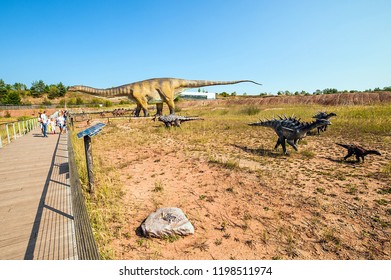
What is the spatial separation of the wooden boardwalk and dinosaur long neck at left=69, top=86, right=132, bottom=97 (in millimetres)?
8198

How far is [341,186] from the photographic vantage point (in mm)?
5156

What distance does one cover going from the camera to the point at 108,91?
14930mm

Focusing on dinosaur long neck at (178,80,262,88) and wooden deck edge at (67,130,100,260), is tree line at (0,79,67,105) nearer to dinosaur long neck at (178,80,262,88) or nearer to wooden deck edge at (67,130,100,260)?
dinosaur long neck at (178,80,262,88)

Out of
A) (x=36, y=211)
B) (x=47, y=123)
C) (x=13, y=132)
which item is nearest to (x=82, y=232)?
(x=36, y=211)

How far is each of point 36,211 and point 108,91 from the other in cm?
1270

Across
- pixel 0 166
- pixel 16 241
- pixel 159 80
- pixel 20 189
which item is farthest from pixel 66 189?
pixel 159 80

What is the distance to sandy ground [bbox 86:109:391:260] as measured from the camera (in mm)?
3174

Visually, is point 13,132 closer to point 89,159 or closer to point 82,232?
point 89,159

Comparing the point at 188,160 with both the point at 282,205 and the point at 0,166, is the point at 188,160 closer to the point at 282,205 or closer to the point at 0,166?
the point at 282,205

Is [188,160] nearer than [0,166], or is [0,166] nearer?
[0,166]

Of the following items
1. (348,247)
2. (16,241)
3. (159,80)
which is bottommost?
(348,247)

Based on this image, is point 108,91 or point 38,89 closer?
point 108,91

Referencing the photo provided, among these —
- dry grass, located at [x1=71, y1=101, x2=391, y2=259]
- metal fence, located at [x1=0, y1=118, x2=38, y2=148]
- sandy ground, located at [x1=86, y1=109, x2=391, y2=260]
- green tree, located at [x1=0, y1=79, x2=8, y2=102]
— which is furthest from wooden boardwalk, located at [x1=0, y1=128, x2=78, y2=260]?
green tree, located at [x1=0, y1=79, x2=8, y2=102]
